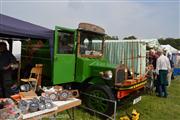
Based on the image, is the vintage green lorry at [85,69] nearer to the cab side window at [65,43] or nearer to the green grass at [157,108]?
the cab side window at [65,43]

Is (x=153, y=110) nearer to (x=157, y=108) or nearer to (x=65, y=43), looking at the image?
(x=157, y=108)

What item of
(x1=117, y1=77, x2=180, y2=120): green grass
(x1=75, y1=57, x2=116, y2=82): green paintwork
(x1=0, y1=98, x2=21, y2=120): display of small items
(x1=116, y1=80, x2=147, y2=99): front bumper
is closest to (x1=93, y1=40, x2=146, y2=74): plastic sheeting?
(x1=117, y1=77, x2=180, y2=120): green grass

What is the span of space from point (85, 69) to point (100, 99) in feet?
3.01

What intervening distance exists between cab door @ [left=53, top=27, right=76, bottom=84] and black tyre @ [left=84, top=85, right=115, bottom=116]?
0.63 metres

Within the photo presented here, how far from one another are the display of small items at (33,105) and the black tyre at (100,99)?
2902 mm

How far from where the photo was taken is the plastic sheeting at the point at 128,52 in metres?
12.3

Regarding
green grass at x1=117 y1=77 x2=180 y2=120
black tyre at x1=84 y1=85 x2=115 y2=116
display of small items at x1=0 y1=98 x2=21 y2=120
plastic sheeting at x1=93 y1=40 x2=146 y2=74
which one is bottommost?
green grass at x1=117 y1=77 x2=180 y2=120

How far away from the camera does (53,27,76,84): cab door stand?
6.36m

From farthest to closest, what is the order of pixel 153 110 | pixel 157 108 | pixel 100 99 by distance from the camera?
pixel 157 108 → pixel 153 110 → pixel 100 99

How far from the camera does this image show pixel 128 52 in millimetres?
12883

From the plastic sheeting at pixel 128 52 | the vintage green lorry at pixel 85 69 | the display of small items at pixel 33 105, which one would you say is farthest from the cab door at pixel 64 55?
the plastic sheeting at pixel 128 52

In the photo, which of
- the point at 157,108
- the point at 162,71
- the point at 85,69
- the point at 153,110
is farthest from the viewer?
the point at 162,71

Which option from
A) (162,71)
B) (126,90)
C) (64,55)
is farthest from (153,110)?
(64,55)

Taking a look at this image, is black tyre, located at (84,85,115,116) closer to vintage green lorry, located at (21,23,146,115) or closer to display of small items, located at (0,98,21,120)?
vintage green lorry, located at (21,23,146,115)
